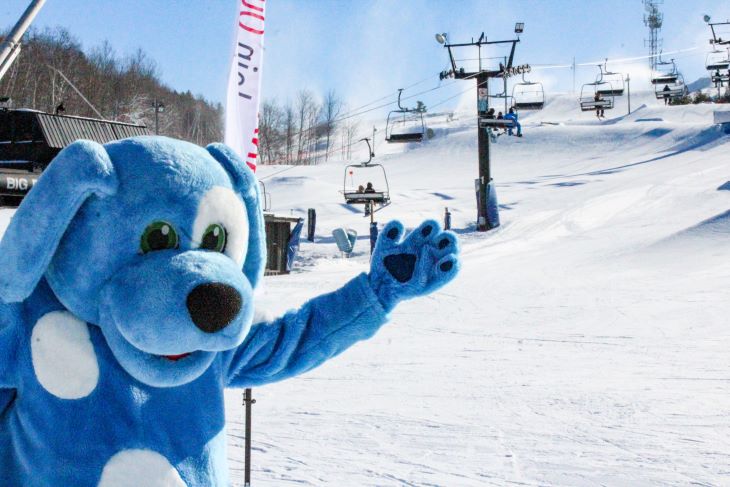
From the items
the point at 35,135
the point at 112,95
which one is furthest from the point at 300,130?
the point at 35,135

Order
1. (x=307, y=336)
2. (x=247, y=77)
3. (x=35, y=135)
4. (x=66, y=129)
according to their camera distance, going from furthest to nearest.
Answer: (x=66, y=129), (x=35, y=135), (x=247, y=77), (x=307, y=336)

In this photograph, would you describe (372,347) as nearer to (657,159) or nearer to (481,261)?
(481,261)

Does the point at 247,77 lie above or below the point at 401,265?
above

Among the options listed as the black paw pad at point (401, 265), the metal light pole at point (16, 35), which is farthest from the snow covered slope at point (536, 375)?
the metal light pole at point (16, 35)

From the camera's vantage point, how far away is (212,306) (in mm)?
1746

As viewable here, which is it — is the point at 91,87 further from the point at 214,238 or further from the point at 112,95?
the point at 214,238

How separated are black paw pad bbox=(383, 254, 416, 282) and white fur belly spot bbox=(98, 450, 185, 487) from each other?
69cm

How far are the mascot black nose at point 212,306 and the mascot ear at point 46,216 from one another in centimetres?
34

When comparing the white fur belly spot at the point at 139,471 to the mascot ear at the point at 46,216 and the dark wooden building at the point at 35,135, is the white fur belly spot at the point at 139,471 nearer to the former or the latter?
the mascot ear at the point at 46,216

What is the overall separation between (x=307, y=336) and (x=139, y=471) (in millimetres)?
566

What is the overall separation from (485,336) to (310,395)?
3542mm

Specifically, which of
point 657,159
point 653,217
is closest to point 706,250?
point 653,217

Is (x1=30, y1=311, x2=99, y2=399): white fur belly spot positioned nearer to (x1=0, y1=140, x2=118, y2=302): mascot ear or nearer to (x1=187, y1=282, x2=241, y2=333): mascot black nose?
(x1=0, y1=140, x2=118, y2=302): mascot ear

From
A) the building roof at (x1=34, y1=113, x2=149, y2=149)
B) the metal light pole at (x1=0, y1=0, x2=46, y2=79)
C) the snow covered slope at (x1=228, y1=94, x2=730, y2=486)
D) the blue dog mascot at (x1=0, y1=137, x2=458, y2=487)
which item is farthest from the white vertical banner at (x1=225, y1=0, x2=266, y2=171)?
the building roof at (x1=34, y1=113, x2=149, y2=149)
